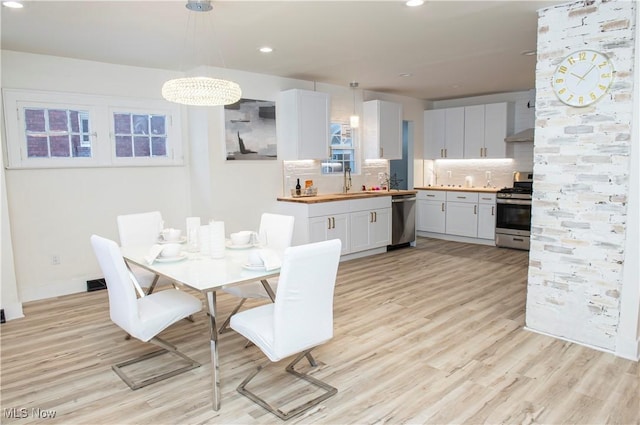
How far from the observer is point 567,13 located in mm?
3178

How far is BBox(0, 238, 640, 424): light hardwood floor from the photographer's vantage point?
244 centimetres

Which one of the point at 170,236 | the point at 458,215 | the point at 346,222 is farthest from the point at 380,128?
the point at 170,236

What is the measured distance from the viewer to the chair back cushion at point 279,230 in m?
3.56

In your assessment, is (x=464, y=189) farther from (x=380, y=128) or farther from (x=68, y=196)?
(x=68, y=196)

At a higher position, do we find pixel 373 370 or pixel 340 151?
pixel 340 151

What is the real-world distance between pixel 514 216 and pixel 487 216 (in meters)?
0.44

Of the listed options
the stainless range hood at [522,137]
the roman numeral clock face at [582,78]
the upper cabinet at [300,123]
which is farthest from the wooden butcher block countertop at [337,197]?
the roman numeral clock face at [582,78]

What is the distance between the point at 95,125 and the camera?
480cm

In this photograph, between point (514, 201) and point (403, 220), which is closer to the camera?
point (514, 201)

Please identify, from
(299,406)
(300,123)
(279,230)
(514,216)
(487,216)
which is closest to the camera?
(299,406)

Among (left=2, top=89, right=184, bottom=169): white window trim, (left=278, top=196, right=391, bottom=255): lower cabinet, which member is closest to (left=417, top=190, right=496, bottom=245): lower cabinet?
(left=278, top=196, right=391, bottom=255): lower cabinet

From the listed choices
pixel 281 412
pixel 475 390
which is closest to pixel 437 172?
pixel 475 390

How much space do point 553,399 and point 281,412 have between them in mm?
1606

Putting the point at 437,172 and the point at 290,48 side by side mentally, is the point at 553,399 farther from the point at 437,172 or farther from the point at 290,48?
the point at 437,172
